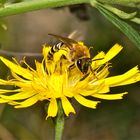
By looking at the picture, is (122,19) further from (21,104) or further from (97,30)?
(97,30)

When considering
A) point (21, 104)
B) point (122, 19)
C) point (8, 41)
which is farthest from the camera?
point (8, 41)

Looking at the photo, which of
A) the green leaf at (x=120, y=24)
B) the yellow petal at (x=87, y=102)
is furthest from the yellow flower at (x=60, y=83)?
the green leaf at (x=120, y=24)

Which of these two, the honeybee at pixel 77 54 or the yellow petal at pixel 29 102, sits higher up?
the honeybee at pixel 77 54

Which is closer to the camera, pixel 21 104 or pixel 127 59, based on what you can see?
pixel 21 104

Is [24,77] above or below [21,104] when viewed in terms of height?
above

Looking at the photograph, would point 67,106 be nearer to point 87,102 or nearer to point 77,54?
point 87,102

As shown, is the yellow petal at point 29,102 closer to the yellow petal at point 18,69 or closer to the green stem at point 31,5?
the yellow petal at point 18,69

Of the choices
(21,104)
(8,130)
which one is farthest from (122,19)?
(8,130)

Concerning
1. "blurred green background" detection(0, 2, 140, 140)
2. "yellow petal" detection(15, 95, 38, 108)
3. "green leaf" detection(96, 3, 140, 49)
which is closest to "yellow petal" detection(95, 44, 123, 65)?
"green leaf" detection(96, 3, 140, 49)

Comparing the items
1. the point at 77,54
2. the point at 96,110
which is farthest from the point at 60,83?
the point at 96,110
